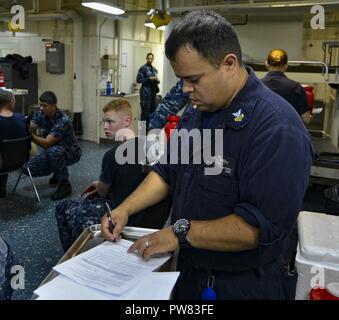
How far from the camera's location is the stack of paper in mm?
865

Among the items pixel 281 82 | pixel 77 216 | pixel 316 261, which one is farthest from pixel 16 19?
pixel 316 261

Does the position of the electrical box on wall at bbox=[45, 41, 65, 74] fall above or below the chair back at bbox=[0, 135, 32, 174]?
above

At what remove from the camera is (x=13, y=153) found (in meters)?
3.33

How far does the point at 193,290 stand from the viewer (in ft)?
3.56

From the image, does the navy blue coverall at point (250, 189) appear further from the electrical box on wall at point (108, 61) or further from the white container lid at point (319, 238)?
the electrical box on wall at point (108, 61)

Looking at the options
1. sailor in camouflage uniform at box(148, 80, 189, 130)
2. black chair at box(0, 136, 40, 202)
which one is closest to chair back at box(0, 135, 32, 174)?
black chair at box(0, 136, 40, 202)

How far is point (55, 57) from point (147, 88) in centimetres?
180

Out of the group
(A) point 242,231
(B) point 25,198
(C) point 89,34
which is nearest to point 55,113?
(B) point 25,198

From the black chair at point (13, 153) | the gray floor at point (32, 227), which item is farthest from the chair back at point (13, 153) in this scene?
the gray floor at point (32, 227)

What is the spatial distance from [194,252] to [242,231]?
0.20 meters

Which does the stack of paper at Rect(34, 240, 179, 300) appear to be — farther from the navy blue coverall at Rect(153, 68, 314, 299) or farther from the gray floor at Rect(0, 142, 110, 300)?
the gray floor at Rect(0, 142, 110, 300)

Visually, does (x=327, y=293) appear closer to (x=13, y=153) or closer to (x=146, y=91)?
(x=13, y=153)

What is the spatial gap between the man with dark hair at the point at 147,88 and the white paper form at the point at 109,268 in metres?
6.06

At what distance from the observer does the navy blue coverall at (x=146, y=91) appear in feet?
23.1
